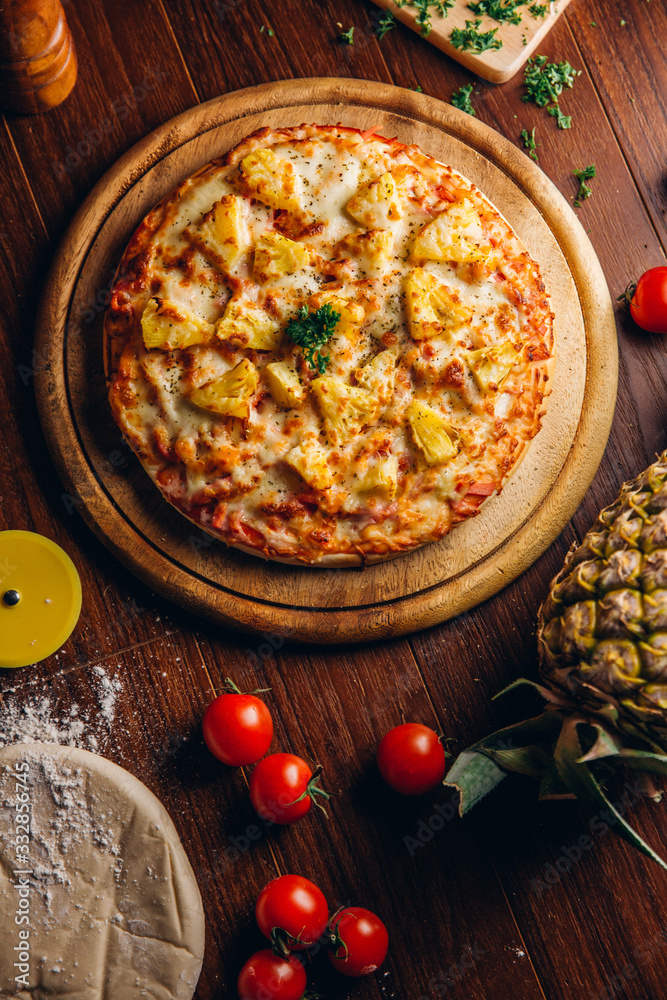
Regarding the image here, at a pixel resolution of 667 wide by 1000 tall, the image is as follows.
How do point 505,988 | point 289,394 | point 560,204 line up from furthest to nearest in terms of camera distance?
1. point 560,204
2. point 505,988
3. point 289,394

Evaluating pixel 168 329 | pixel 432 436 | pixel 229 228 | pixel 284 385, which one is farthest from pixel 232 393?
pixel 432 436

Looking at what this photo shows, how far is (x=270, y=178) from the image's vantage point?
3082mm

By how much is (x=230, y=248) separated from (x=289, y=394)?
0.63 metres

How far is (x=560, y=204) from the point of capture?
345 cm

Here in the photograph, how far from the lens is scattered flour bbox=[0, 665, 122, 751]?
326 cm

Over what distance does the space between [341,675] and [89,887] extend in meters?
1.31

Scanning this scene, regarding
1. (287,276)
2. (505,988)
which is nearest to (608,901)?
(505,988)

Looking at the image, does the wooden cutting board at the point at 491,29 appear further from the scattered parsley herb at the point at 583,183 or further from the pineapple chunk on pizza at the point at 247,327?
the pineapple chunk on pizza at the point at 247,327

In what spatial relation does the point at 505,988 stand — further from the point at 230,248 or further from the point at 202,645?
the point at 230,248

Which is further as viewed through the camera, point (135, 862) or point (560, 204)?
point (560, 204)

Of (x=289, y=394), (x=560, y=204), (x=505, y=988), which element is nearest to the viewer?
(x=289, y=394)

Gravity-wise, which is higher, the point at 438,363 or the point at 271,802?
the point at 438,363

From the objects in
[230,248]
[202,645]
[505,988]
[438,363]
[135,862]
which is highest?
[230,248]

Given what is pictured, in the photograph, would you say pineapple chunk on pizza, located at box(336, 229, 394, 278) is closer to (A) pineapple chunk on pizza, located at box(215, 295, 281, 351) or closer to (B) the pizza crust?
(A) pineapple chunk on pizza, located at box(215, 295, 281, 351)
